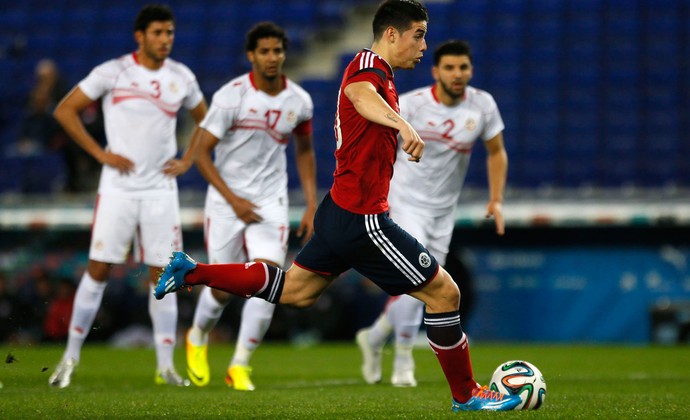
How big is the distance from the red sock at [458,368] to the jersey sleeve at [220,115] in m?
2.93

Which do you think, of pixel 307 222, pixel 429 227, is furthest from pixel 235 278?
pixel 429 227

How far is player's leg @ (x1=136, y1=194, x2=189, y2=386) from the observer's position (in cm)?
816

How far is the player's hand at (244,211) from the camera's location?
800 centimetres

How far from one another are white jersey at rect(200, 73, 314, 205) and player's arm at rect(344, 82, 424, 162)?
106 inches

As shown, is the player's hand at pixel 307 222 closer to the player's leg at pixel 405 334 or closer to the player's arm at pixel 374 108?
the player's leg at pixel 405 334

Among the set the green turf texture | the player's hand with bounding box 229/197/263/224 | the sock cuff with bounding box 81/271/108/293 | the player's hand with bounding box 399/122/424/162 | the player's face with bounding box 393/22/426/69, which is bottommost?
the green turf texture

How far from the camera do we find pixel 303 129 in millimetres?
8258

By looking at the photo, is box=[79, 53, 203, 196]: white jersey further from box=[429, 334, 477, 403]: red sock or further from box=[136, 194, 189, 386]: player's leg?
box=[429, 334, 477, 403]: red sock

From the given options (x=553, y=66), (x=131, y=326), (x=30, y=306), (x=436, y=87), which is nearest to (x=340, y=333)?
(x=131, y=326)

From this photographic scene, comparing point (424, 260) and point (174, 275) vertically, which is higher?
point (424, 260)

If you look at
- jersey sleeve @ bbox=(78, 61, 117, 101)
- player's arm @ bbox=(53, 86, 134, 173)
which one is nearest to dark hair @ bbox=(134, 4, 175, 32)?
jersey sleeve @ bbox=(78, 61, 117, 101)

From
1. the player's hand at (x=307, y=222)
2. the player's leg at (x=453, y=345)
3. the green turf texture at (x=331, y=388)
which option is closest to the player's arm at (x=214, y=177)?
the player's hand at (x=307, y=222)

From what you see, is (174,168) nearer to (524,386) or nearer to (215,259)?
(215,259)

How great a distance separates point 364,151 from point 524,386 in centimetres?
149
